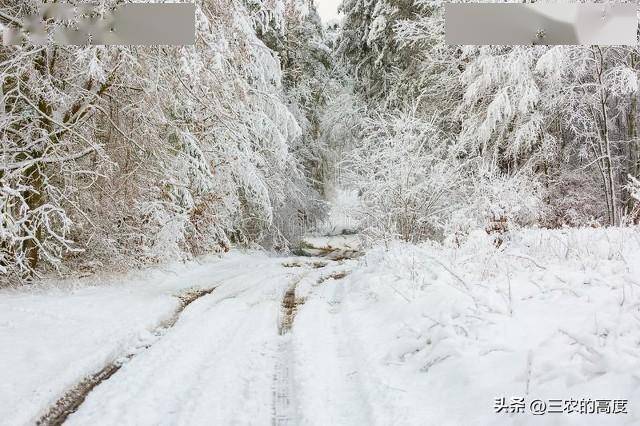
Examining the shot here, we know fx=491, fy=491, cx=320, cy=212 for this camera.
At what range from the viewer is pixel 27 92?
768 cm

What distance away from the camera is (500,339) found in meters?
3.41

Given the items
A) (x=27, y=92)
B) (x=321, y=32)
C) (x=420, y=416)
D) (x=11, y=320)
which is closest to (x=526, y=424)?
(x=420, y=416)

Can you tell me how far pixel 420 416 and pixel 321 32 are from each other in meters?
23.2

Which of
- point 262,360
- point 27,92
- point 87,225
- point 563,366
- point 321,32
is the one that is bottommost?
point 262,360

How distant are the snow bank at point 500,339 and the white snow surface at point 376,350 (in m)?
0.01

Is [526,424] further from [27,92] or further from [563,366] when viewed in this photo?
[27,92]

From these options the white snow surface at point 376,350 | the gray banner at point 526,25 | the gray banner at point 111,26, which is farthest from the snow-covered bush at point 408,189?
the gray banner at point 111,26

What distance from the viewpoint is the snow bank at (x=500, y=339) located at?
2645 mm

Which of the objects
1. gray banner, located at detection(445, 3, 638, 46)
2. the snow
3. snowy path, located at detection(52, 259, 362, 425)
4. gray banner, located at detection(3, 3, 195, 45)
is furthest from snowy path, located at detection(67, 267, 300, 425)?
gray banner, located at detection(445, 3, 638, 46)

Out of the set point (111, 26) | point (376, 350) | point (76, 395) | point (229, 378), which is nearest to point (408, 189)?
point (111, 26)

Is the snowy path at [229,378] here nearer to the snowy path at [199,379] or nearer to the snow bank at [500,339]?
the snowy path at [199,379]

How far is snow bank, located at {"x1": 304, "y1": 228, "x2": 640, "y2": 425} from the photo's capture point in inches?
104

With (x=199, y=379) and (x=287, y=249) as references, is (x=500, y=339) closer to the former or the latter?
(x=199, y=379)

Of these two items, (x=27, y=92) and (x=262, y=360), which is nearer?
(x=262, y=360)
